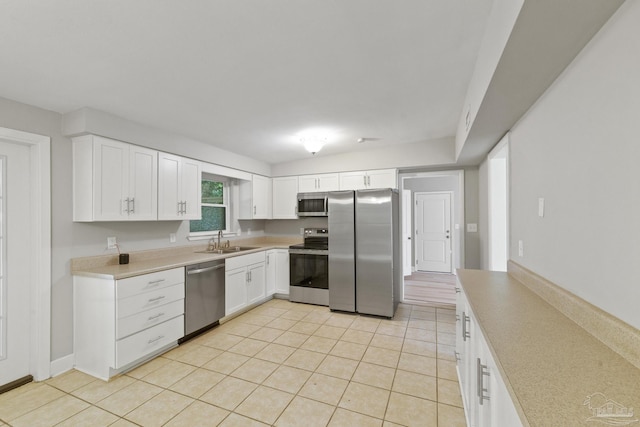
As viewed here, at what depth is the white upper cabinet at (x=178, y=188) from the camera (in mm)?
3195

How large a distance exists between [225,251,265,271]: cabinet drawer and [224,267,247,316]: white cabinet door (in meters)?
0.06

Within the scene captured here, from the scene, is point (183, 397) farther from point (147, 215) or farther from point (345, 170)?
point (345, 170)

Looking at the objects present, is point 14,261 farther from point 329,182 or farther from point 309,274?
point 329,182

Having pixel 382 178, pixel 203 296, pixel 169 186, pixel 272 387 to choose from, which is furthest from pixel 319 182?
pixel 272 387

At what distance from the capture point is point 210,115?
284 cm

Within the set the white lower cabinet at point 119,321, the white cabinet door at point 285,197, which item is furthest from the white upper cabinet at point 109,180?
the white cabinet door at point 285,197

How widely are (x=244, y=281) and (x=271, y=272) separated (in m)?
0.67

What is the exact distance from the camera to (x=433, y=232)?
22.4ft

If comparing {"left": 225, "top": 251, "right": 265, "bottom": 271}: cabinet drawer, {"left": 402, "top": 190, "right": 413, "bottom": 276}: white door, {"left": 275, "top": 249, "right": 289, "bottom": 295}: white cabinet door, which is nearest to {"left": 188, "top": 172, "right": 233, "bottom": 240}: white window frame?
{"left": 225, "top": 251, "right": 265, "bottom": 271}: cabinet drawer

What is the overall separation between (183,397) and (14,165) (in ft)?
7.75

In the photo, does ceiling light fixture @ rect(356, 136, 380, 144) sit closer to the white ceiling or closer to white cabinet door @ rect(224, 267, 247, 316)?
the white ceiling

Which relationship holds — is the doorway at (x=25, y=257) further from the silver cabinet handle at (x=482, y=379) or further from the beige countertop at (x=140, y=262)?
the silver cabinet handle at (x=482, y=379)

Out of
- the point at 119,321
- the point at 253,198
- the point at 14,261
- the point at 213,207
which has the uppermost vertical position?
the point at 253,198

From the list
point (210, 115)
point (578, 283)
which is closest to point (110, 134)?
point (210, 115)
